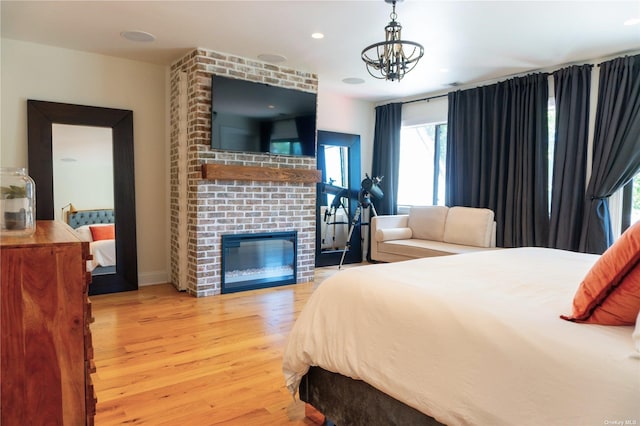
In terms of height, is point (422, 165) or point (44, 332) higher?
point (422, 165)

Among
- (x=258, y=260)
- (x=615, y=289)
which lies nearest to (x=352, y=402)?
(x=615, y=289)

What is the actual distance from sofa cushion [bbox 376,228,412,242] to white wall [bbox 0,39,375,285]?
262cm

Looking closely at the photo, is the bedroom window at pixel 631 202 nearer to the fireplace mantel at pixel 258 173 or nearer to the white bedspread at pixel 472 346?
the white bedspread at pixel 472 346

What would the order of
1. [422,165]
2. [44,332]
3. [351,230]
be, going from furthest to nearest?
1. [422,165]
2. [351,230]
3. [44,332]

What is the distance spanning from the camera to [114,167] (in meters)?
4.20

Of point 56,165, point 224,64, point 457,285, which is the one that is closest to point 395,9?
point 224,64

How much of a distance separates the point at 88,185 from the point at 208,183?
1.23 m

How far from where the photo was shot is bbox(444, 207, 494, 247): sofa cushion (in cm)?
459

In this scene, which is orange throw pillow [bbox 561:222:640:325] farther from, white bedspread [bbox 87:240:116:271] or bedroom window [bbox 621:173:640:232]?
white bedspread [bbox 87:240:116:271]

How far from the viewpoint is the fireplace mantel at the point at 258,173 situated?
3.96 meters

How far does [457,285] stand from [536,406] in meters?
0.61

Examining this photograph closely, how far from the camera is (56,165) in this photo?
392cm

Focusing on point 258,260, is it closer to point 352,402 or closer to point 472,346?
point 352,402

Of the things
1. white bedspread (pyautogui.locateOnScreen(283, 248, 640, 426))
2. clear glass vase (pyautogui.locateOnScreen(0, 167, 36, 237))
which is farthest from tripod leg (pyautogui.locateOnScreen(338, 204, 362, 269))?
clear glass vase (pyautogui.locateOnScreen(0, 167, 36, 237))
